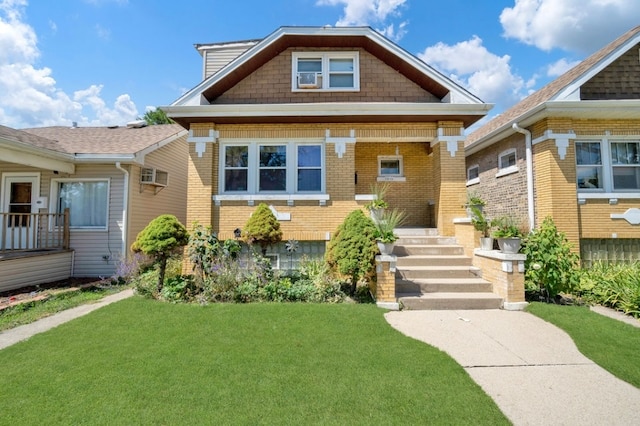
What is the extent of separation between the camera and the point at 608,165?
8.60 meters

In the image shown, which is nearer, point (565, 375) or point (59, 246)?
point (565, 375)

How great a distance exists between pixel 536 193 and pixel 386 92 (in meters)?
5.24

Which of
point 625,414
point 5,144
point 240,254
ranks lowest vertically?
point 625,414

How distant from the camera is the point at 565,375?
12.0 ft

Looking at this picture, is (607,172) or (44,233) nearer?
(607,172)

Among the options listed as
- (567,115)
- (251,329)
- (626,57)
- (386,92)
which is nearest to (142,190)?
(251,329)

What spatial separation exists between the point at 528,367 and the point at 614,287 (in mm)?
4615

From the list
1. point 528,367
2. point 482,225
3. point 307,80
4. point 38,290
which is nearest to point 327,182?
point 307,80

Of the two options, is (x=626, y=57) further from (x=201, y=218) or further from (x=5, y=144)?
(x=5, y=144)

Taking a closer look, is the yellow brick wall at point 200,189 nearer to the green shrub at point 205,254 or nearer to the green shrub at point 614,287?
the green shrub at point 205,254

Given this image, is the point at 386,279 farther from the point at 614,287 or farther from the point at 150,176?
the point at 150,176

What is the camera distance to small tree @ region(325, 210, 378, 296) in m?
6.20

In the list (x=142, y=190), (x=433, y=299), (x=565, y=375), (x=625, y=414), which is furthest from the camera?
(x=142, y=190)

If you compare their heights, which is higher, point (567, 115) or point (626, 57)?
point (626, 57)
